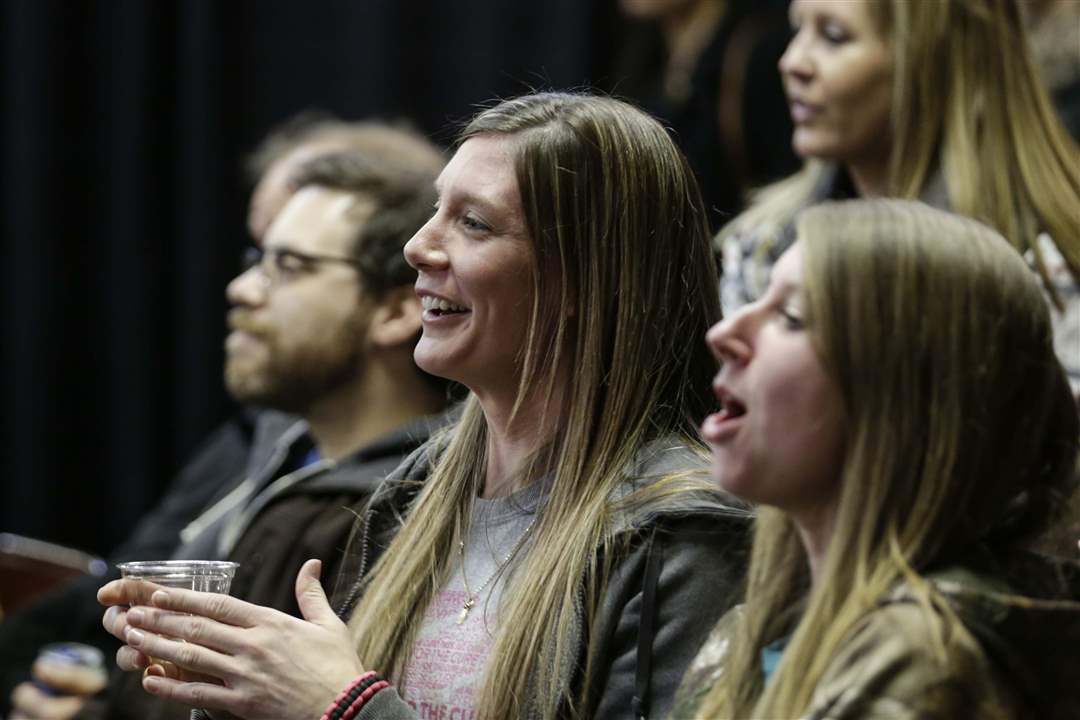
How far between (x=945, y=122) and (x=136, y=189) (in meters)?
2.42

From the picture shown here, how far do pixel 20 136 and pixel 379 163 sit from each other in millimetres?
1632

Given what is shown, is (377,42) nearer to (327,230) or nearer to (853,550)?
(327,230)

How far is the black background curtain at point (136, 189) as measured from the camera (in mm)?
4215

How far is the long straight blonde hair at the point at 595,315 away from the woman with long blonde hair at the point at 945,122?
73 cm

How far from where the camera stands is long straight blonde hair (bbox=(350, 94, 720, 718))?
1.77m

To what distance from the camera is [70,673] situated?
9.17 feet

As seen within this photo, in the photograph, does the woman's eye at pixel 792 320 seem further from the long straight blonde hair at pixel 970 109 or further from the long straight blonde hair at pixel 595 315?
the long straight blonde hair at pixel 970 109

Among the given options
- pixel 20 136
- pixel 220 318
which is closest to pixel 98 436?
pixel 220 318

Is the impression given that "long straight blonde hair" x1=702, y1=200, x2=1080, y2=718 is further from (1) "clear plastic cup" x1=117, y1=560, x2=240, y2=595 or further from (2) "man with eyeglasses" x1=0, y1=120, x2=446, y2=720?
(2) "man with eyeglasses" x1=0, y1=120, x2=446, y2=720

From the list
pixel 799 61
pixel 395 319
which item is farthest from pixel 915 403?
pixel 395 319

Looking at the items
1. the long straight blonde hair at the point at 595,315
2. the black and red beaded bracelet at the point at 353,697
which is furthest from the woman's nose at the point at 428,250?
the black and red beaded bracelet at the point at 353,697

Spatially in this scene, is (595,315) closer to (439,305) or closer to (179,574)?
(439,305)

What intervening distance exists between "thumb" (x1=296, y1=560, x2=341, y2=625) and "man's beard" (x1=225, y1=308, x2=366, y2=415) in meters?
1.17

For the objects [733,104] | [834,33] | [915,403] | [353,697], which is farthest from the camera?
[733,104]
